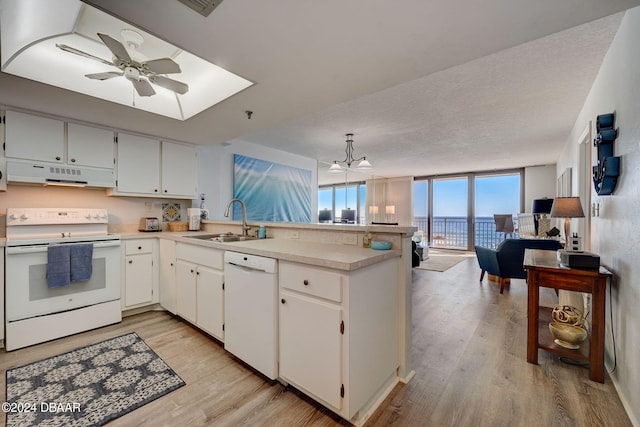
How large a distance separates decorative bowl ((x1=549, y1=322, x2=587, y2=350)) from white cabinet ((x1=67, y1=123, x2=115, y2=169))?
15.1 ft

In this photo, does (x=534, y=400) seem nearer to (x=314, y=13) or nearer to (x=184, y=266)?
(x=314, y=13)

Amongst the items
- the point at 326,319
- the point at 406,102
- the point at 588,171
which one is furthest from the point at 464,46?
the point at 588,171

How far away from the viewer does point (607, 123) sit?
1906 mm

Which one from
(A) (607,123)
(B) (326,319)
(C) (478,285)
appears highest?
(A) (607,123)

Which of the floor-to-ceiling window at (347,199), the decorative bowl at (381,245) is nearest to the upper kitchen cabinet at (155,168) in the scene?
the decorative bowl at (381,245)

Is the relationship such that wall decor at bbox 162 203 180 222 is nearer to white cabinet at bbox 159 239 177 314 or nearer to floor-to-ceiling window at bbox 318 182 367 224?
white cabinet at bbox 159 239 177 314

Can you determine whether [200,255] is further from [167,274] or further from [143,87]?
[143,87]

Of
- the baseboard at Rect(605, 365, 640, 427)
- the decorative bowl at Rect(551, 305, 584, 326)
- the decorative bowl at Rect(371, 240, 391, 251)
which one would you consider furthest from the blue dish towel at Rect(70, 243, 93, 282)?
the decorative bowl at Rect(551, 305, 584, 326)

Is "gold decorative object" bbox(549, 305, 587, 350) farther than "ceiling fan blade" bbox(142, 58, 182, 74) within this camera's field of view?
Yes

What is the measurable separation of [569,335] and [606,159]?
132cm

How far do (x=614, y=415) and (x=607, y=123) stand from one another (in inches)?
75.0

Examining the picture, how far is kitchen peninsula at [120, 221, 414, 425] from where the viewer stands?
54.6 inches

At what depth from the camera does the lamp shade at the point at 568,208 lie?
87.0 inches

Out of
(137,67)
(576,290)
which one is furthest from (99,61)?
(576,290)
